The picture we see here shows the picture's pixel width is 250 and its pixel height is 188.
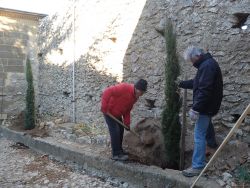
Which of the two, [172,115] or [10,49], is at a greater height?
[10,49]

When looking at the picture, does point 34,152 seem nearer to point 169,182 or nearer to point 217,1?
point 169,182

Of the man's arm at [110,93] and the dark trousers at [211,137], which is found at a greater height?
the man's arm at [110,93]

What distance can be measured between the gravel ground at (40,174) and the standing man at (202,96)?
3.86 feet

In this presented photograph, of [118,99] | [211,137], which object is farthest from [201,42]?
[118,99]

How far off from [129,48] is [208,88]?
11.1ft

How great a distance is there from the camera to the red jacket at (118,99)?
4.55m

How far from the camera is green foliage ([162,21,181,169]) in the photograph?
15.3ft

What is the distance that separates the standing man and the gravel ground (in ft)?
3.86

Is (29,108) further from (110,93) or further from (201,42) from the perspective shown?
(201,42)

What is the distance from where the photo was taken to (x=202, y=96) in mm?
3660

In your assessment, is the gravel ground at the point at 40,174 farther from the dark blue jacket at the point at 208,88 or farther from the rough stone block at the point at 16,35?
the rough stone block at the point at 16,35

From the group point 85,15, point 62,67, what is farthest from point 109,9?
point 62,67

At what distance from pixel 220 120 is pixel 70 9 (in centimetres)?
571

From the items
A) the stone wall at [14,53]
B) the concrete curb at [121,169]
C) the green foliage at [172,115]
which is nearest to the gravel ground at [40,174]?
the concrete curb at [121,169]
